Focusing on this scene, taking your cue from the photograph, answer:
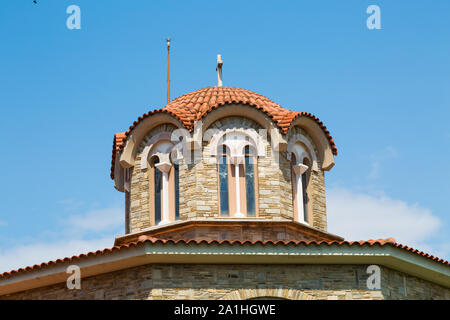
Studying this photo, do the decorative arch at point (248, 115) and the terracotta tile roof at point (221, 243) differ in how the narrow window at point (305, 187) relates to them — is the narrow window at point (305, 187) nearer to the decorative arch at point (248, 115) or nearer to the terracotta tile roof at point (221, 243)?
the decorative arch at point (248, 115)

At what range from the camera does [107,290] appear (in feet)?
63.7

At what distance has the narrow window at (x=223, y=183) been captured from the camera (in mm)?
22031

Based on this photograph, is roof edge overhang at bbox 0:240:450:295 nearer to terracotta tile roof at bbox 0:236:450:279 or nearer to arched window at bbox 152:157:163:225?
terracotta tile roof at bbox 0:236:450:279

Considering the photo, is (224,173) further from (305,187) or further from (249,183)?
(305,187)

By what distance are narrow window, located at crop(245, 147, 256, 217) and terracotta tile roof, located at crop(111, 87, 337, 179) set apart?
1238 millimetres

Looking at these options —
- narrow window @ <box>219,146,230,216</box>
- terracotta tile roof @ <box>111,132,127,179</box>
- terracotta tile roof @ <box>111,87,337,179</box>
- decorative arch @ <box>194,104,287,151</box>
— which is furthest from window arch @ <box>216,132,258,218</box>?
terracotta tile roof @ <box>111,132,127,179</box>

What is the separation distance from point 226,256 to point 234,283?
74 cm

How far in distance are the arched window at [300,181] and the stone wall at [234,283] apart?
3.72 m

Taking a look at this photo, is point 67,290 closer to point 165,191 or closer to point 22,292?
point 22,292

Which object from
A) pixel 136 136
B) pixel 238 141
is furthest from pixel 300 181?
pixel 136 136

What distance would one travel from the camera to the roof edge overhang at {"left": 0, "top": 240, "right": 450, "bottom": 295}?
60.4 feet

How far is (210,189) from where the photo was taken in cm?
2214
